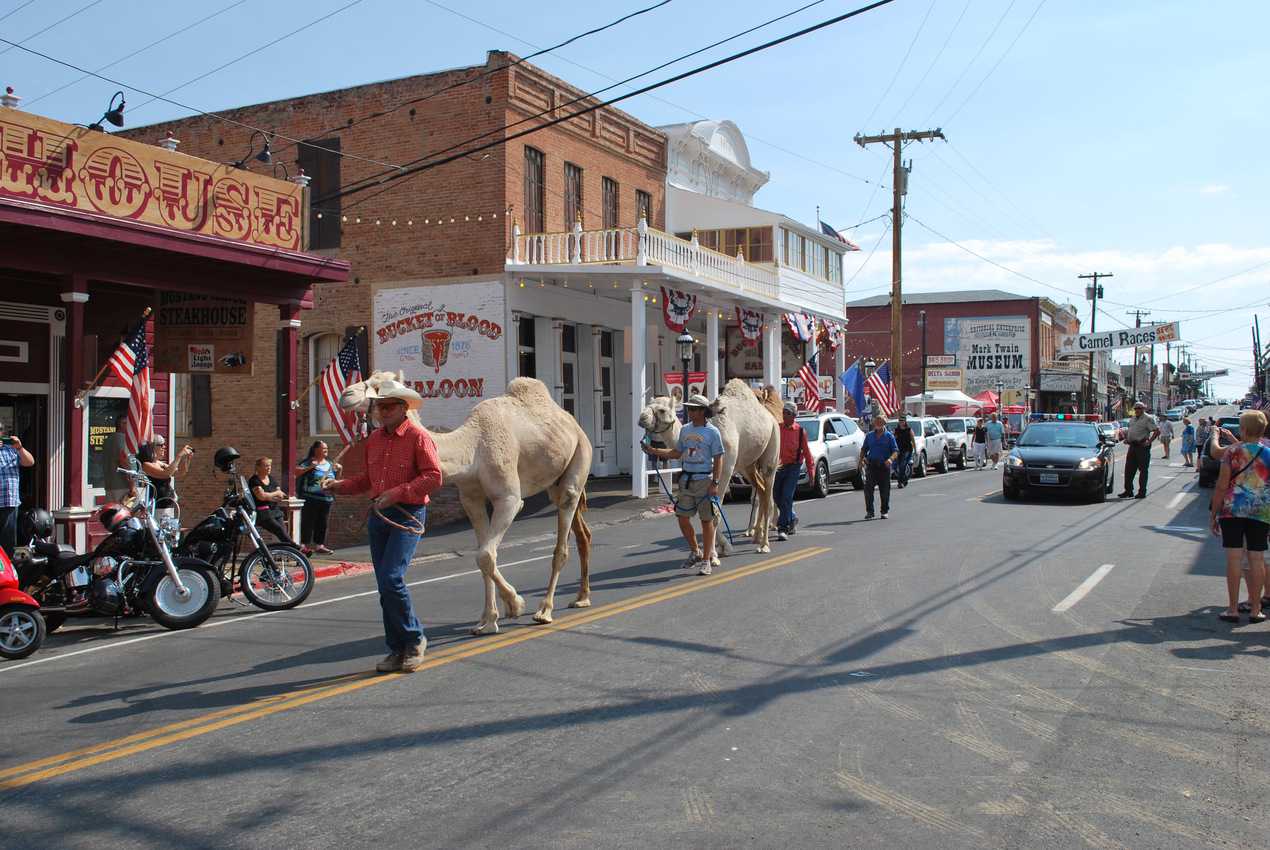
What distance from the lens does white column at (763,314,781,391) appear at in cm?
3100

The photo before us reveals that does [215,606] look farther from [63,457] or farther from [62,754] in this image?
[63,457]

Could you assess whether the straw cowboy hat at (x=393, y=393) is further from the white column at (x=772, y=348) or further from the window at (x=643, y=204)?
the white column at (x=772, y=348)

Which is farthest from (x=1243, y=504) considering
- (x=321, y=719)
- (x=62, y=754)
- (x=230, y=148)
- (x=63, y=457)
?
(x=230, y=148)

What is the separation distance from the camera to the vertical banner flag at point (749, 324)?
29453mm

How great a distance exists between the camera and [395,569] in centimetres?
734

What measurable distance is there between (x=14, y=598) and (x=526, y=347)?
55.0ft

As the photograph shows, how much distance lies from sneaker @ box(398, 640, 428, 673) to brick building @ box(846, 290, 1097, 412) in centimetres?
6605

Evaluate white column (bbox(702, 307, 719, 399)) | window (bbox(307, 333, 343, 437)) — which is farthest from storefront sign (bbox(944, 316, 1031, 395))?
window (bbox(307, 333, 343, 437))

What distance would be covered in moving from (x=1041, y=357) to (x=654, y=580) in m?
70.3

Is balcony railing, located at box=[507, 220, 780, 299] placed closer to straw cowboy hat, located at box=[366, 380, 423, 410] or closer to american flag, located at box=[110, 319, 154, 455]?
american flag, located at box=[110, 319, 154, 455]

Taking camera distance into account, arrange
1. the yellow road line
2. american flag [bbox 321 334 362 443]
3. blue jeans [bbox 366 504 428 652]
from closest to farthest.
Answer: the yellow road line
blue jeans [bbox 366 504 428 652]
american flag [bbox 321 334 362 443]

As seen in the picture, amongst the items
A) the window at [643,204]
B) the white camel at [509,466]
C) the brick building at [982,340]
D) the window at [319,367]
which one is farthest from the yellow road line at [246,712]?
the brick building at [982,340]

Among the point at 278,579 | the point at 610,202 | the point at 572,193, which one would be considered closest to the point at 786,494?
the point at 278,579

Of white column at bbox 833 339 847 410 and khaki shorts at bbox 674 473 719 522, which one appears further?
white column at bbox 833 339 847 410
